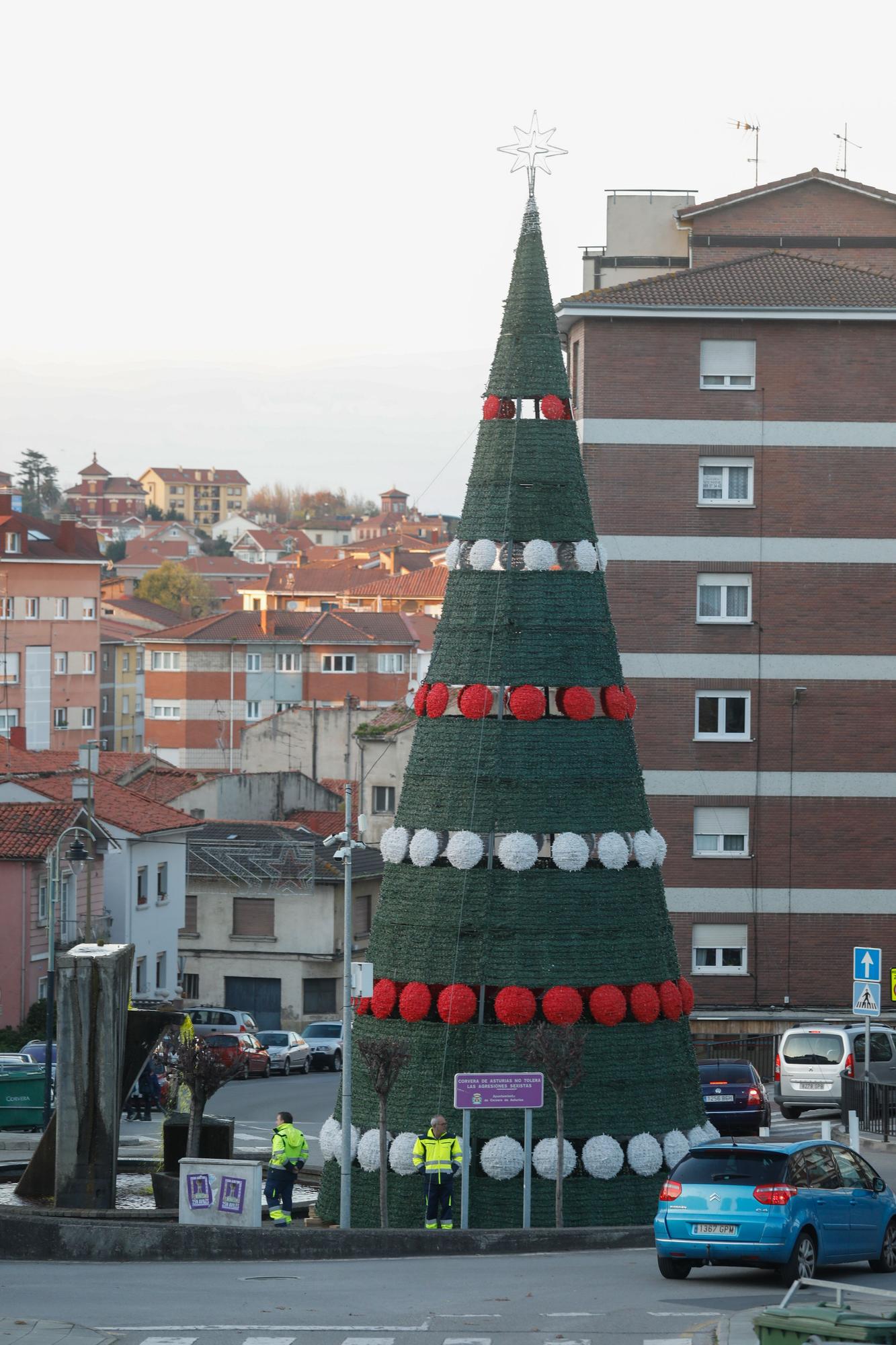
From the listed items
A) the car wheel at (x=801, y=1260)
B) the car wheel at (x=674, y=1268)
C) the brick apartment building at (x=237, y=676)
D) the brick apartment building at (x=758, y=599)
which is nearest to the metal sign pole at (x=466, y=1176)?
the car wheel at (x=674, y=1268)

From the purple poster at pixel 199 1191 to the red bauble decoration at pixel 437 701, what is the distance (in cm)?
567

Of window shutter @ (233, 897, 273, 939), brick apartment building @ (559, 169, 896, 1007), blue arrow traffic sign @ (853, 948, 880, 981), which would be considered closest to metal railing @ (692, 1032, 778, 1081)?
brick apartment building @ (559, 169, 896, 1007)

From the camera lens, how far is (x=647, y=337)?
43719mm

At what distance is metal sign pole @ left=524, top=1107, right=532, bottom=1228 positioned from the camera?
2200cm

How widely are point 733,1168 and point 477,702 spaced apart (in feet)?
22.4

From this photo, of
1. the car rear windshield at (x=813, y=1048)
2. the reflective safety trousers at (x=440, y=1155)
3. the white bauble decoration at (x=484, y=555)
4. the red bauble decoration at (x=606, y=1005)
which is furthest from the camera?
the car rear windshield at (x=813, y=1048)

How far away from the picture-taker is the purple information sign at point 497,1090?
21.6 m

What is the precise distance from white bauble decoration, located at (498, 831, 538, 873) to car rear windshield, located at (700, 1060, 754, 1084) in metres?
11.0

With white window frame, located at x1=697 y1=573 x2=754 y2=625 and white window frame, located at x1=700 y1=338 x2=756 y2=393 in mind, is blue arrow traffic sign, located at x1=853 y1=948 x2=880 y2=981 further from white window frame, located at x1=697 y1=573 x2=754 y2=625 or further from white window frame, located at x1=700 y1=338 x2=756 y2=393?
white window frame, located at x1=700 y1=338 x2=756 y2=393

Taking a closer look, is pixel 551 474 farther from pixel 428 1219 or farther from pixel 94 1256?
pixel 94 1256

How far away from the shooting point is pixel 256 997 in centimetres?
6400

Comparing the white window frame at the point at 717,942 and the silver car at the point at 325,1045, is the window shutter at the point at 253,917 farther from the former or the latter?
the white window frame at the point at 717,942

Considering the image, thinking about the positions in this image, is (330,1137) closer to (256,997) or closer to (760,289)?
(760,289)

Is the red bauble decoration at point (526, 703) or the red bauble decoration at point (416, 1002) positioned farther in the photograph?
the red bauble decoration at point (526, 703)
